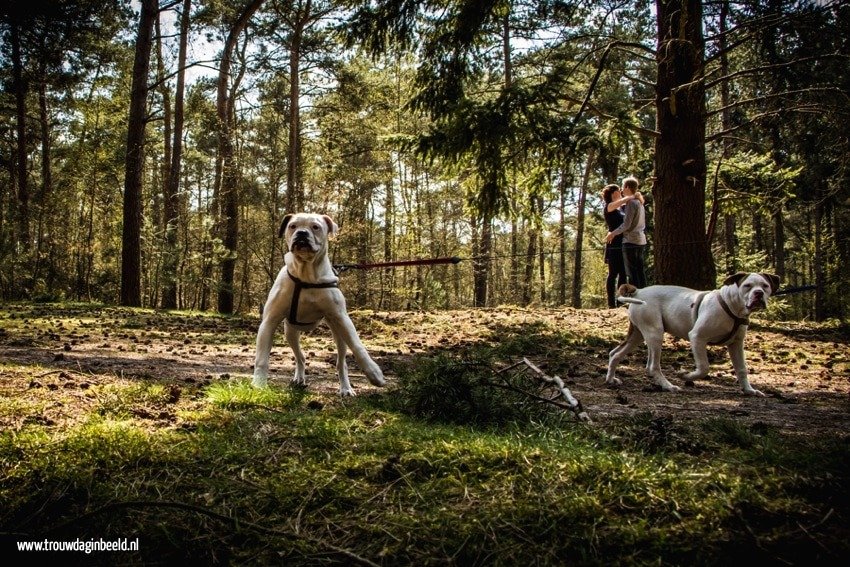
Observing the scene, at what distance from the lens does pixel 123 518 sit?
187 cm

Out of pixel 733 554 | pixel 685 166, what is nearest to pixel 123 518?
pixel 733 554

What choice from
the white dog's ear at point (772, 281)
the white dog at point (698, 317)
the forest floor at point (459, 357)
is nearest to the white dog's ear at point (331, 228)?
the forest floor at point (459, 357)

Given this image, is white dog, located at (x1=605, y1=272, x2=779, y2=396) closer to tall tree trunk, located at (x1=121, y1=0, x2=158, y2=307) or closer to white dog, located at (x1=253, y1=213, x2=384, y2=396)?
white dog, located at (x1=253, y1=213, x2=384, y2=396)

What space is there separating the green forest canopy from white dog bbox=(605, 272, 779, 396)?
150 cm

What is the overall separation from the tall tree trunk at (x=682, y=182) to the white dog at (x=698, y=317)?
235cm

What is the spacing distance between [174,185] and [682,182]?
1563 centimetres

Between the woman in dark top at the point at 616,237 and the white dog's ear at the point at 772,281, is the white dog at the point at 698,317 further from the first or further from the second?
the woman in dark top at the point at 616,237

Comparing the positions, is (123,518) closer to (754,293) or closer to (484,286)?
(754,293)

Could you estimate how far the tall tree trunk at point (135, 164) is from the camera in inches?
569

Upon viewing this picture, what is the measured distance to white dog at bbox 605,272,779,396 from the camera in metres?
5.29

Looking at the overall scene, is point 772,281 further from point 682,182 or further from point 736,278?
point 682,182

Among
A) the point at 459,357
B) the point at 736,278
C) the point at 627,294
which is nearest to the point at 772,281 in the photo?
the point at 736,278

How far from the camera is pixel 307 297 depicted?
14.1 feet

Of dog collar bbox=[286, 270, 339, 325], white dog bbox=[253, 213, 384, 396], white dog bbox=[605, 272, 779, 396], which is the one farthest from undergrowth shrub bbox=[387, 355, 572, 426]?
white dog bbox=[605, 272, 779, 396]
